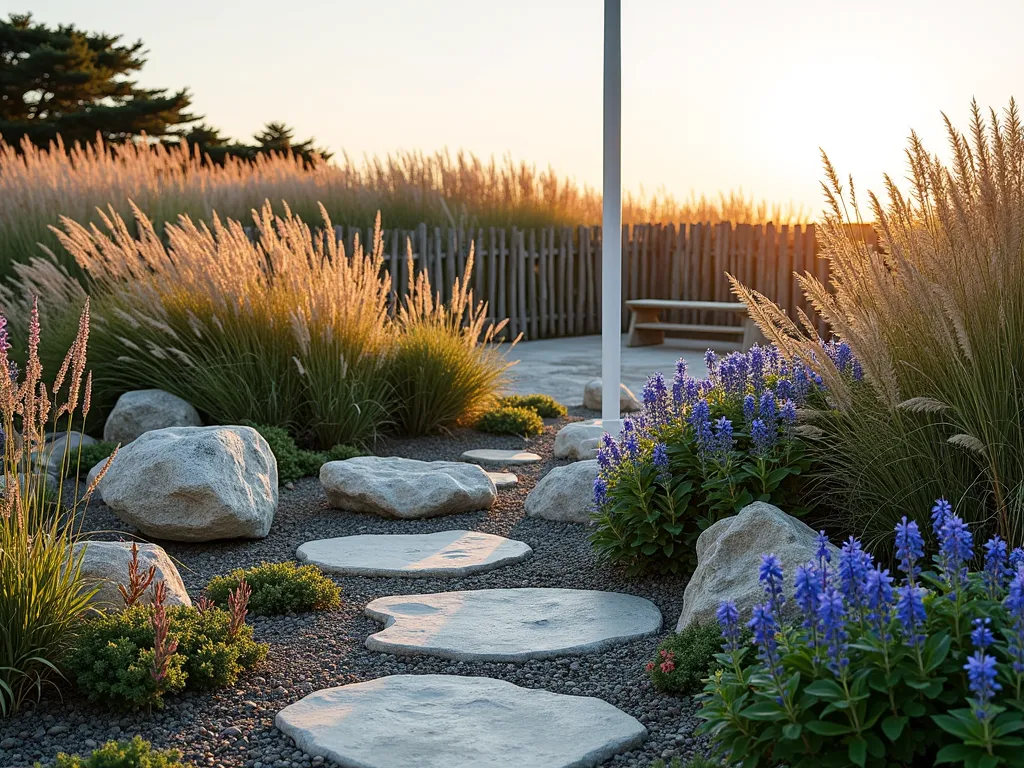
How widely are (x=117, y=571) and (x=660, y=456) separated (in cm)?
182

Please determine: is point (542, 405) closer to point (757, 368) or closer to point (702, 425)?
point (757, 368)

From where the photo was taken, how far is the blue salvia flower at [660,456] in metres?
3.67

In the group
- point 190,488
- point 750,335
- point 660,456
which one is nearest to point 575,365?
point 750,335

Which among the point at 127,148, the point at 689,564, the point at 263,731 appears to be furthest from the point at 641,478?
the point at 127,148

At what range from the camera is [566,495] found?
498 centimetres

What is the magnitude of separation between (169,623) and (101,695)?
0.82ft

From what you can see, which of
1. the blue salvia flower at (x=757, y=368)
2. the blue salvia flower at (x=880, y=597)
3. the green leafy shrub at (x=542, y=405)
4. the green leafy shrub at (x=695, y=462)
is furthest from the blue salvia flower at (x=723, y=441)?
the green leafy shrub at (x=542, y=405)

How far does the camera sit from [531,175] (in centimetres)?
1495

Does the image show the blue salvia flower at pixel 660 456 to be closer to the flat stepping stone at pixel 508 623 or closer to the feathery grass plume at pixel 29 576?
the flat stepping stone at pixel 508 623

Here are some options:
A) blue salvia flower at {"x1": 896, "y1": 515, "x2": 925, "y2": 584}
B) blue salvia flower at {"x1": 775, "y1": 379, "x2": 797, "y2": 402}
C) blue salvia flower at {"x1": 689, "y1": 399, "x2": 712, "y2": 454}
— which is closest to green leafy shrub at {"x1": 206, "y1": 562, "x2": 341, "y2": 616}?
blue salvia flower at {"x1": 689, "y1": 399, "x2": 712, "y2": 454}

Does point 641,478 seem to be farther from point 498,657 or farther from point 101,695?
point 101,695

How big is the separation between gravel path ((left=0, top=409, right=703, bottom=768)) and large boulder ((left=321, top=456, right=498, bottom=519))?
0.62ft

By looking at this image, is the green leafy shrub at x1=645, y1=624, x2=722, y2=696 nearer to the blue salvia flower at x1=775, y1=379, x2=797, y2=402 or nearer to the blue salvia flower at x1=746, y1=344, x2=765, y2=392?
the blue salvia flower at x1=775, y1=379, x2=797, y2=402

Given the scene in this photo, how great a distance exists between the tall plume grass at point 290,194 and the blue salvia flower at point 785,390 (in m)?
5.84
